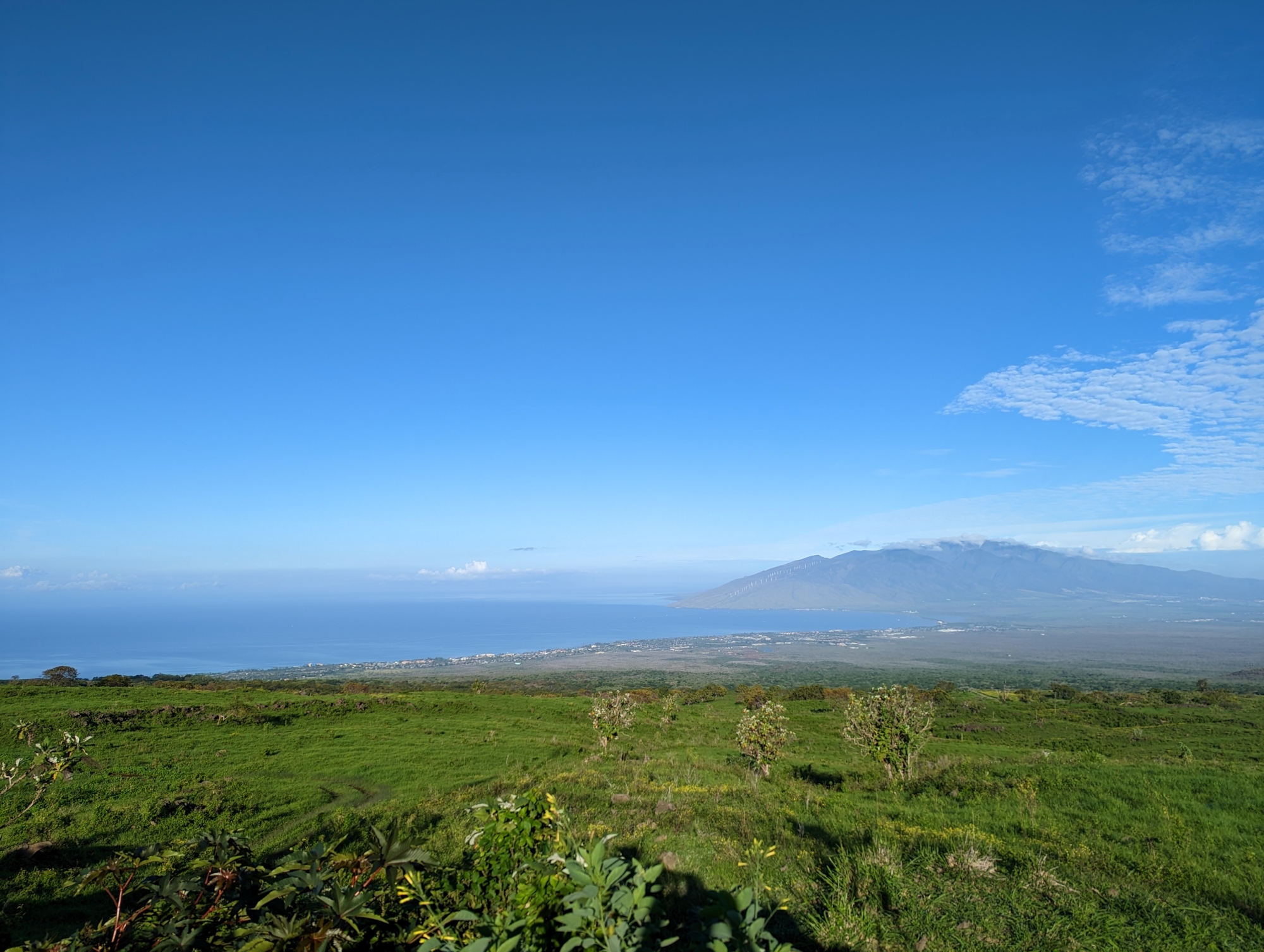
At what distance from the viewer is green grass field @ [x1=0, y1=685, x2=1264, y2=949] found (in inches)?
269

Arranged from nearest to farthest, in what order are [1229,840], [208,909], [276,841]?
[208,909] < [1229,840] < [276,841]

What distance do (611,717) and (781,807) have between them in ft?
46.0

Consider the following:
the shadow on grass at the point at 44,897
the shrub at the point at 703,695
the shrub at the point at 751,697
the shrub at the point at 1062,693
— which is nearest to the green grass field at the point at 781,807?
the shadow on grass at the point at 44,897

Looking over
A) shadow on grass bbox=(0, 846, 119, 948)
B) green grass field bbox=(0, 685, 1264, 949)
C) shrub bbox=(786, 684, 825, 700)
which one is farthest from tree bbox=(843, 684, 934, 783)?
shrub bbox=(786, 684, 825, 700)

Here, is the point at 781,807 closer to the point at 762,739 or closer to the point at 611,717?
the point at 762,739

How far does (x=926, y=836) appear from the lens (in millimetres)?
9422

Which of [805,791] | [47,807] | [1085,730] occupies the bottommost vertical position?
[1085,730]

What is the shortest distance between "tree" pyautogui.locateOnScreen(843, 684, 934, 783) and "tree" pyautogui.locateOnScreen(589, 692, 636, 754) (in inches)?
396

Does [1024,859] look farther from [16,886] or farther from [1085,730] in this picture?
[1085,730]

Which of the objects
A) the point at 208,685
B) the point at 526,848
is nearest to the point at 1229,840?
the point at 526,848

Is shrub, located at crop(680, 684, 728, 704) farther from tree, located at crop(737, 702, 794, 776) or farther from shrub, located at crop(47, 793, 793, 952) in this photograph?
shrub, located at crop(47, 793, 793, 952)

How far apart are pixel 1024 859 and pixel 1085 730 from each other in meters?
30.5

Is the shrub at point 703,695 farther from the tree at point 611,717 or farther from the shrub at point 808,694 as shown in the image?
the tree at point 611,717

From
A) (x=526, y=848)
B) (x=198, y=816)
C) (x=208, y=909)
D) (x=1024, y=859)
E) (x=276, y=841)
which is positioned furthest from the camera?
(x=198, y=816)
